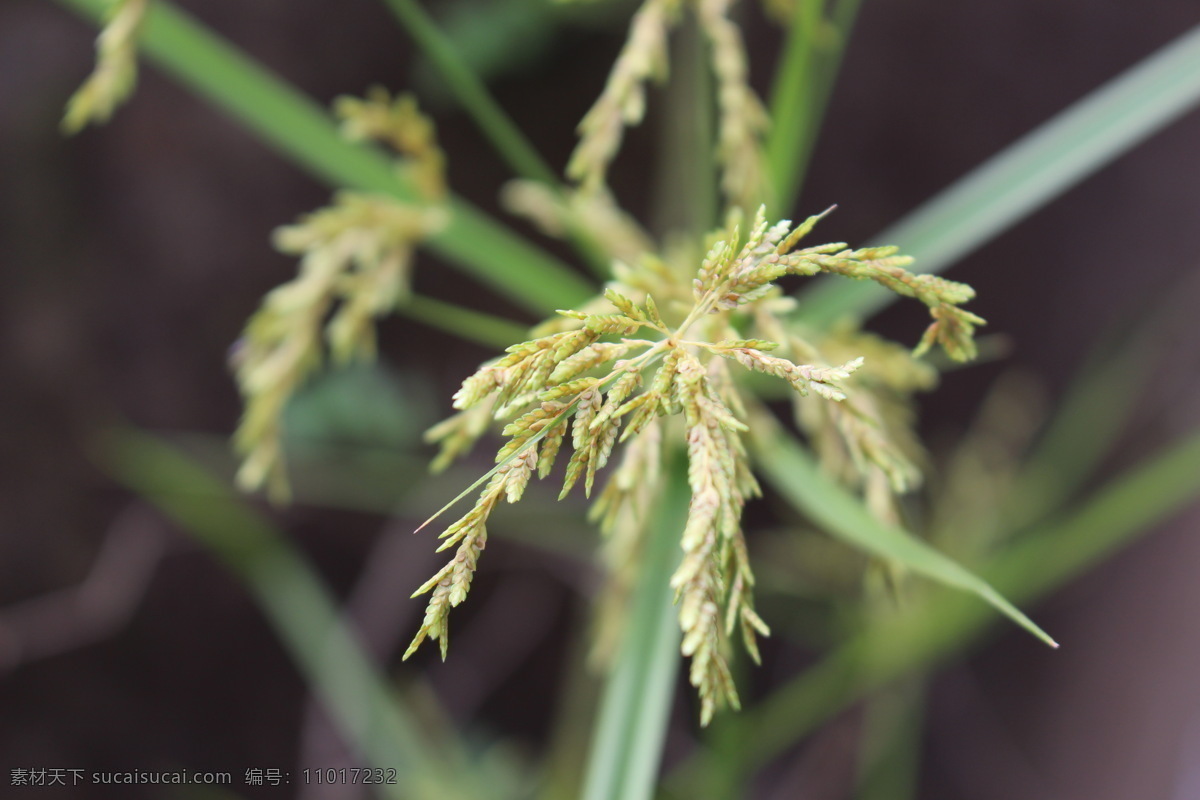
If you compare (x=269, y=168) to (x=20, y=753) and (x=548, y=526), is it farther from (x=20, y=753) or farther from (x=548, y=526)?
(x=20, y=753)

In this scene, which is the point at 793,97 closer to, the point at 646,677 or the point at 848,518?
the point at 848,518

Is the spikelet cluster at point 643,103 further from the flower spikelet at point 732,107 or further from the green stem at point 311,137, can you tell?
the green stem at point 311,137

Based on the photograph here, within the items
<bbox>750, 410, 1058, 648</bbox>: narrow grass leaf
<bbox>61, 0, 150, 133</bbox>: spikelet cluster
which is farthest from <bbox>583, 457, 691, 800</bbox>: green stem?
<bbox>61, 0, 150, 133</bbox>: spikelet cluster

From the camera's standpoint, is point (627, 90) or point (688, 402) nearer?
point (688, 402)

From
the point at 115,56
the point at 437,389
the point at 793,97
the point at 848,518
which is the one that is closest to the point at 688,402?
the point at 848,518

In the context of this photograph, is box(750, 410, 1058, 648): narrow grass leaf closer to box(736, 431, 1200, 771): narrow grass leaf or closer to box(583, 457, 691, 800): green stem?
box(583, 457, 691, 800): green stem

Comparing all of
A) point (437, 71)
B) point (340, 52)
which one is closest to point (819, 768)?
point (437, 71)
